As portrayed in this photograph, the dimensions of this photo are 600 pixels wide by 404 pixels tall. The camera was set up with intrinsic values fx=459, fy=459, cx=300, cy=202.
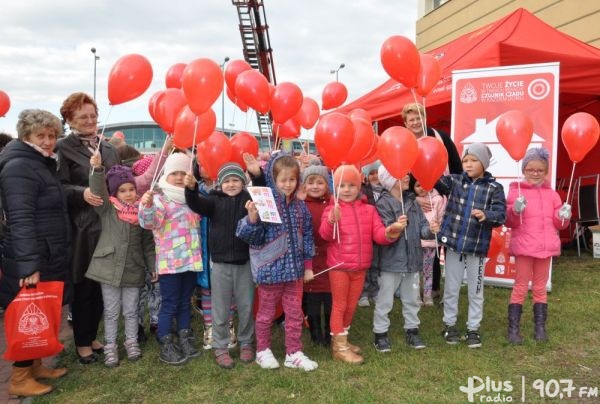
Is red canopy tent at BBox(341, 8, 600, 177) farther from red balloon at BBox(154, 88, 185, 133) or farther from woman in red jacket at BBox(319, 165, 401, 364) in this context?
red balloon at BBox(154, 88, 185, 133)

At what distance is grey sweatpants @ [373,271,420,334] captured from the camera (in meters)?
3.50

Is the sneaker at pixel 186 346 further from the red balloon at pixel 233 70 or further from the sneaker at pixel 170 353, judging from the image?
the red balloon at pixel 233 70

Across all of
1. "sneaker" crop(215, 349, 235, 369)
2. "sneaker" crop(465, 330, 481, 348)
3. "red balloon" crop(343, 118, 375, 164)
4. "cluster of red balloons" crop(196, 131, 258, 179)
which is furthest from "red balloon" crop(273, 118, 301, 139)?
"sneaker" crop(465, 330, 481, 348)

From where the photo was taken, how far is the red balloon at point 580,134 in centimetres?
366

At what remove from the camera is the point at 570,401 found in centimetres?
274

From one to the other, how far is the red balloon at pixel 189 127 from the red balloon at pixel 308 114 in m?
1.59

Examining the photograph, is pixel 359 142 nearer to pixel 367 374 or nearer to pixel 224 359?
pixel 367 374

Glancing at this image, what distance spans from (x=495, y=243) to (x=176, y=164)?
3312 mm

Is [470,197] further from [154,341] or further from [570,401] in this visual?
[154,341]

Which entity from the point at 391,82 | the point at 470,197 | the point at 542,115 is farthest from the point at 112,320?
the point at 391,82

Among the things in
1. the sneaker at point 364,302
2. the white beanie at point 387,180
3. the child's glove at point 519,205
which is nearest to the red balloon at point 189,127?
the white beanie at point 387,180

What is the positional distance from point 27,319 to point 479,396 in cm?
279

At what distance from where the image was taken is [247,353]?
3.37 meters

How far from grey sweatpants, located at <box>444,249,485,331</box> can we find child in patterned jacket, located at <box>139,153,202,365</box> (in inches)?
77.7
